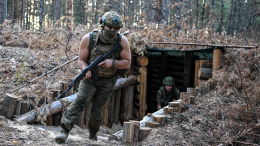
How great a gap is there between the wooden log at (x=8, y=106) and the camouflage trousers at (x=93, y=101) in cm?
135

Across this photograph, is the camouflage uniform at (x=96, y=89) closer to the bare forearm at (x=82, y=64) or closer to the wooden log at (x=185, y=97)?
the bare forearm at (x=82, y=64)

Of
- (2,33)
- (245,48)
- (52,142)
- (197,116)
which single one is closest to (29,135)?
(52,142)

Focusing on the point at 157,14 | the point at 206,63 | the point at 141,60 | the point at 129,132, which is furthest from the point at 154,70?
the point at 129,132

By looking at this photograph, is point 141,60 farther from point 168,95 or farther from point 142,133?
point 142,133

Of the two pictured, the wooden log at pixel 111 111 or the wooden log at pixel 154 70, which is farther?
the wooden log at pixel 154 70

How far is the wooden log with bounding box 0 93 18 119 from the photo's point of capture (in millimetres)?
4029

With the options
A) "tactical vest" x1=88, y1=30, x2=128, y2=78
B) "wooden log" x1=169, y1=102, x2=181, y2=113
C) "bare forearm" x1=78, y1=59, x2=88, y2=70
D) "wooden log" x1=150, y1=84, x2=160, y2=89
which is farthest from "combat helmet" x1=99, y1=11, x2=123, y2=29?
"wooden log" x1=150, y1=84, x2=160, y2=89

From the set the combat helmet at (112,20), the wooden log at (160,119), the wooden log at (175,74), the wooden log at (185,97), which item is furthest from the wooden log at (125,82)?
the combat helmet at (112,20)

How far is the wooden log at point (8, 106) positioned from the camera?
403 cm

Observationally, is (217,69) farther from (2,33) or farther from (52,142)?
(2,33)

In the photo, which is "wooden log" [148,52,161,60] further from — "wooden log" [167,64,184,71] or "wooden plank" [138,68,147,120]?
"wooden plank" [138,68,147,120]

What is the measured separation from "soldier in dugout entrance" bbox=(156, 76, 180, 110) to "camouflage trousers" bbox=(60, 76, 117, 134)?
358 centimetres

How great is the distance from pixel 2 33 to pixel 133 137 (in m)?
8.11

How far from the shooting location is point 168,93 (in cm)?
709
